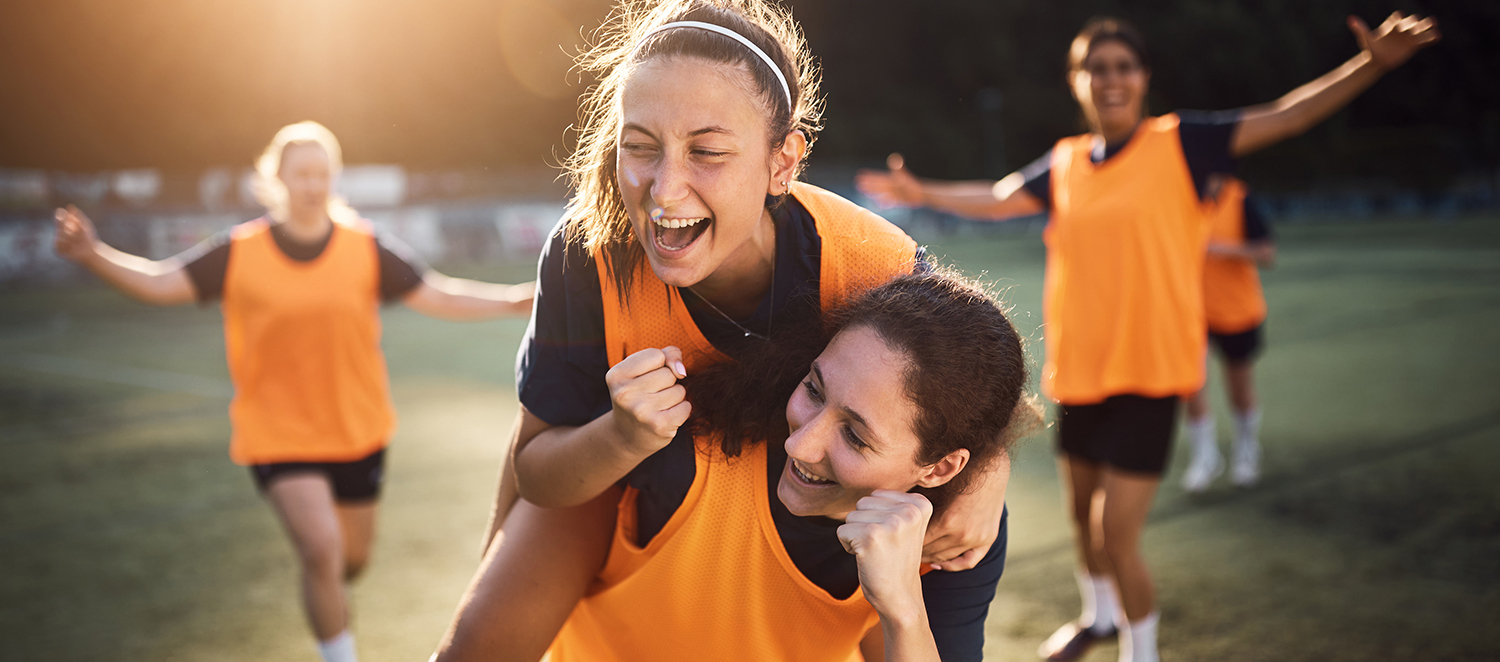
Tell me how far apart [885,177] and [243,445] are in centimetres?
302

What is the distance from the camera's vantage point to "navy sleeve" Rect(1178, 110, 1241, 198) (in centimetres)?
405

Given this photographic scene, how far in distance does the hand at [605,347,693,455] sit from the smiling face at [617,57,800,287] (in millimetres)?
190

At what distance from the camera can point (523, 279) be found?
2194cm

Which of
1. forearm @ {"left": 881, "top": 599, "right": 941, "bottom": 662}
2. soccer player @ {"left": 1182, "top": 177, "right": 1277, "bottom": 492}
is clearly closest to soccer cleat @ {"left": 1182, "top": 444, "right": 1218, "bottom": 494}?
soccer player @ {"left": 1182, "top": 177, "right": 1277, "bottom": 492}

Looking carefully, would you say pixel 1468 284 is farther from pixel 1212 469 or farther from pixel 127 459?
pixel 127 459

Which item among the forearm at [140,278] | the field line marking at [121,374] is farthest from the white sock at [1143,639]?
the field line marking at [121,374]

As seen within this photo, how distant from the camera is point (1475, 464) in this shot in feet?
20.4

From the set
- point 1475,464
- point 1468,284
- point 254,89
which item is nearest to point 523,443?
point 1475,464

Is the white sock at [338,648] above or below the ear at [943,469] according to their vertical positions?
below

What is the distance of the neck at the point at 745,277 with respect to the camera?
81.5 inches

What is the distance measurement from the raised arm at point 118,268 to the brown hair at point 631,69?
9.48 ft

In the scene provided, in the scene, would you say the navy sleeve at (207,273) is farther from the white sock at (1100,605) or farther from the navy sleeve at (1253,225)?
the navy sleeve at (1253,225)

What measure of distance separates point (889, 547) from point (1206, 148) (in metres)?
3.02

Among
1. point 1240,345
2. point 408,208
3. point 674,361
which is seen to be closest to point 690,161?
point 674,361
